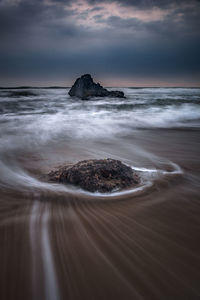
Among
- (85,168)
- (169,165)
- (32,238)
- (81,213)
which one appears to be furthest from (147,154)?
(32,238)

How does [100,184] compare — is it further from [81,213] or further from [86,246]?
[86,246]

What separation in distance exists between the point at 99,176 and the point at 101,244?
115cm

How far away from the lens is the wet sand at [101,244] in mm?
1306

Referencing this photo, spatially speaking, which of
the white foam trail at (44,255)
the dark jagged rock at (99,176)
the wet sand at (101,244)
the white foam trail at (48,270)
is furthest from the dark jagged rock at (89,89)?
the white foam trail at (48,270)

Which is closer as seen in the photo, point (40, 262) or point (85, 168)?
point (40, 262)

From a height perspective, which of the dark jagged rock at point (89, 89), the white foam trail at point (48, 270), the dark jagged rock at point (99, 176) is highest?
the dark jagged rock at point (89, 89)

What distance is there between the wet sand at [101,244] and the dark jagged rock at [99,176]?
21 centimetres

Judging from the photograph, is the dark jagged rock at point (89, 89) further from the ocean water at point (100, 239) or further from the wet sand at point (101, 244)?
the wet sand at point (101, 244)

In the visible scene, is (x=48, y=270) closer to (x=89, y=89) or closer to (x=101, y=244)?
(x=101, y=244)

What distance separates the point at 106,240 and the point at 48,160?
282cm

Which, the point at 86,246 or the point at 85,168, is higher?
the point at 85,168

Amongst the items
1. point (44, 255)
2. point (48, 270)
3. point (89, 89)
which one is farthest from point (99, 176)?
point (89, 89)

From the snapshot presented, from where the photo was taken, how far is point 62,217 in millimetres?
2086

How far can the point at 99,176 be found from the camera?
275 cm
